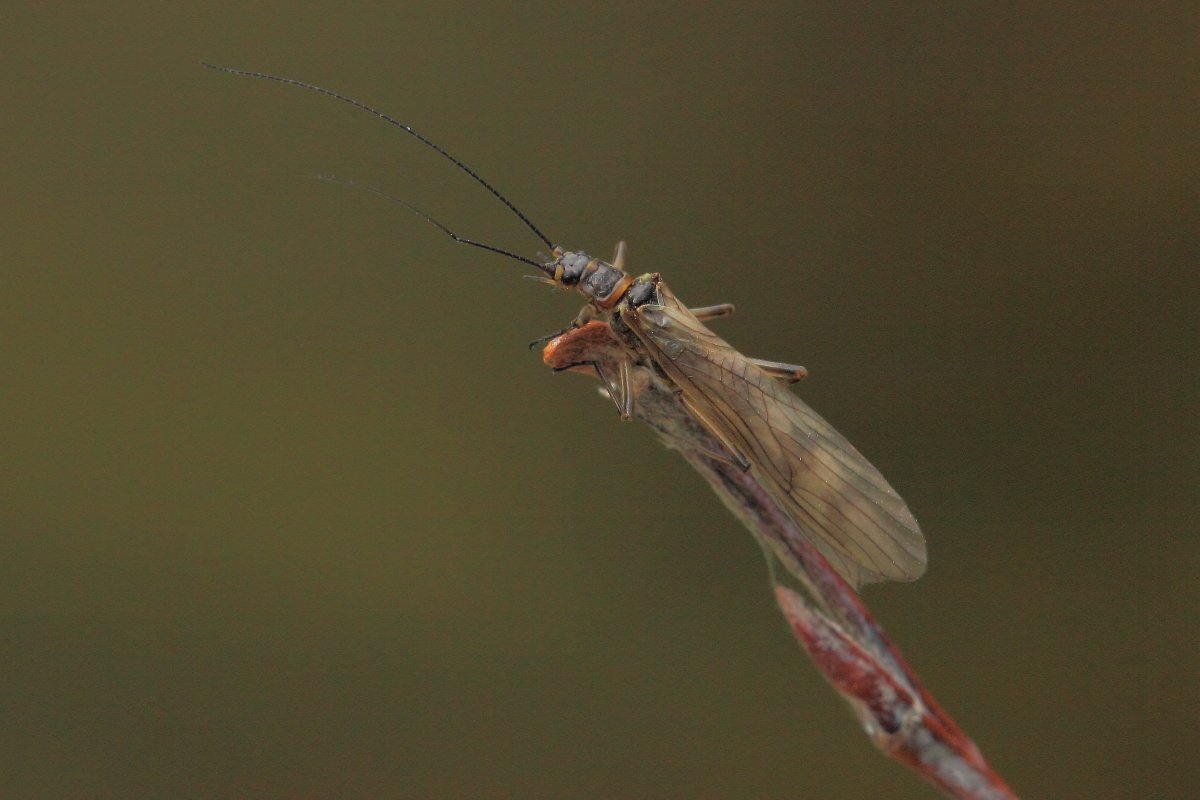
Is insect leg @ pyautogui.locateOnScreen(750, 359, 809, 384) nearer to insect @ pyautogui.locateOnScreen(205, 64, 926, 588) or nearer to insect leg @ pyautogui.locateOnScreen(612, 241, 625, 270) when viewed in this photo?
insect @ pyautogui.locateOnScreen(205, 64, 926, 588)

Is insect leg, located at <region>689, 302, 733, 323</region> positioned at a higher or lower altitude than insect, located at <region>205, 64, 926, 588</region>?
higher

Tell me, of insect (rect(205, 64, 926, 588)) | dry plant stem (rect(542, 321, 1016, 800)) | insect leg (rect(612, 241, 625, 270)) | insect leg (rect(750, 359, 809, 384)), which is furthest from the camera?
insect leg (rect(612, 241, 625, 270))

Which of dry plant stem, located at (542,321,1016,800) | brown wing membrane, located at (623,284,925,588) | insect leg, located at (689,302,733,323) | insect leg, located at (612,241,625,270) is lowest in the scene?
dry plant stem, located at (542,321,1016,800)

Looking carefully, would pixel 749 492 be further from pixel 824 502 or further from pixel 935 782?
pixel 824 502

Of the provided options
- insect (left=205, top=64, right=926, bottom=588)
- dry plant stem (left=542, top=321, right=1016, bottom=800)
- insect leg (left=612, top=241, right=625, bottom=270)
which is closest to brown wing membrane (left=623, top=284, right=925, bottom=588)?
insect (left=205, top=64, right=926, bottom=588)

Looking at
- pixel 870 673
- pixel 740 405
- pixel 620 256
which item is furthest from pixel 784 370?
pixel 870 673

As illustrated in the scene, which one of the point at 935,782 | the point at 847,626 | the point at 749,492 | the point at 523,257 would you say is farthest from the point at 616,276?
the point at 935,782

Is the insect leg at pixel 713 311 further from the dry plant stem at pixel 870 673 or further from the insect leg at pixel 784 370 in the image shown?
the dry plant stem at pixel 870 673

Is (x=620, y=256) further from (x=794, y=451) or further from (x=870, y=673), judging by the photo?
(x=870, y=673)

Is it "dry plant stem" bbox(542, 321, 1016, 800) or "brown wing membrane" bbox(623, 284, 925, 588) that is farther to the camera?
"brown wing membrane" bbox(623, 284, 925, 588)
